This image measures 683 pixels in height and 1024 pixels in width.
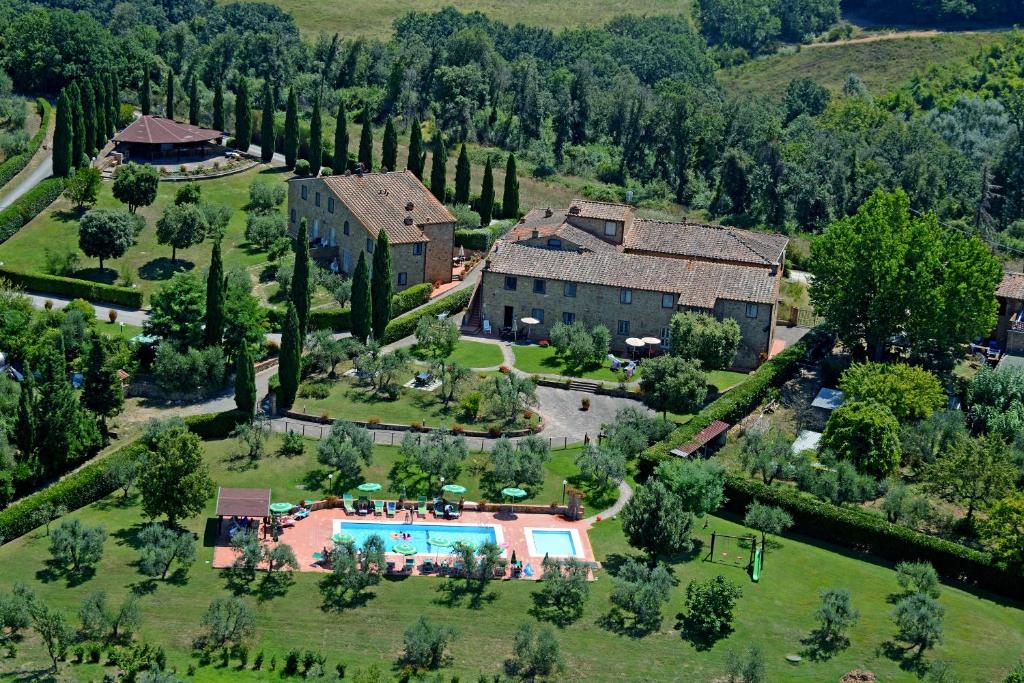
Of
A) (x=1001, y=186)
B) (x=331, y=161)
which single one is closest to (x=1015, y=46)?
(x=1001, y=186)

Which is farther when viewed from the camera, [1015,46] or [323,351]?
[1015,46]

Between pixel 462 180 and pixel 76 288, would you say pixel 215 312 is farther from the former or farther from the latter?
pixel 462 180

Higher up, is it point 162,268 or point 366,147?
point 366,147

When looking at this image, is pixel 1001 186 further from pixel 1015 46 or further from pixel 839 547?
pixel 839 547

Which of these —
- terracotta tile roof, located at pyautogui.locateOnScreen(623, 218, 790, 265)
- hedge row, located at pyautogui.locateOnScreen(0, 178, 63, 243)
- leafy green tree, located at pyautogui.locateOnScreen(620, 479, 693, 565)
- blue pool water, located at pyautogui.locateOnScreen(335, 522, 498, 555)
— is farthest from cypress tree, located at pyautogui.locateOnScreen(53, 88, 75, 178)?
leafy green tree, located at pyautogui.locateOnScreen(620, 479, 693, 565)

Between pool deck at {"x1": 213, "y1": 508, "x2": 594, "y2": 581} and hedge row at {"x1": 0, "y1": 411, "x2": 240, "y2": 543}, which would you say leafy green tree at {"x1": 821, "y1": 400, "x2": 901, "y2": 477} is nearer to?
pool deck at {"x1": 213, "y1": 508, "x2": 594, "y2": 581}

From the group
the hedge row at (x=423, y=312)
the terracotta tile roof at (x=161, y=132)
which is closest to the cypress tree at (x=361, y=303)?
the hedge row at (x=423, y=312)

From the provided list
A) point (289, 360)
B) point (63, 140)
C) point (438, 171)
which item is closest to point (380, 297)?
point (289, 360)
